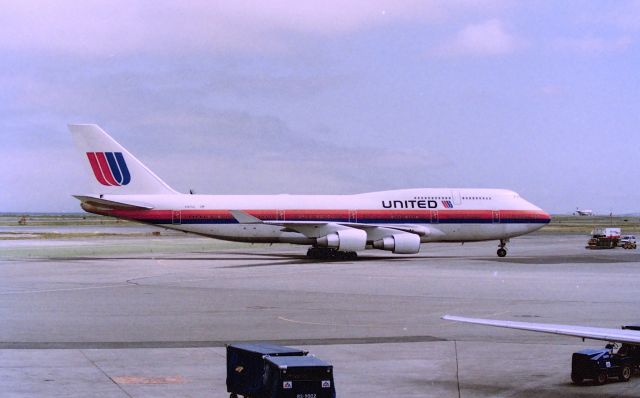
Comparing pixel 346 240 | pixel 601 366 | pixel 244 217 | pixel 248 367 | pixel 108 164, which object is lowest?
pixel 601 366

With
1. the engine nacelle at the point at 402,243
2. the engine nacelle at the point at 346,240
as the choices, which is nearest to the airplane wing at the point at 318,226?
the engine nacelle at the point at 346,240

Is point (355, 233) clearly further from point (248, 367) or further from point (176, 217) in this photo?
point (248, 367)

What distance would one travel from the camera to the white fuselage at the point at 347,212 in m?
52.3

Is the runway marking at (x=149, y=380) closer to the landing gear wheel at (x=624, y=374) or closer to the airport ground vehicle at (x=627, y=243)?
the landing gear wheel at (x=624, y=374)

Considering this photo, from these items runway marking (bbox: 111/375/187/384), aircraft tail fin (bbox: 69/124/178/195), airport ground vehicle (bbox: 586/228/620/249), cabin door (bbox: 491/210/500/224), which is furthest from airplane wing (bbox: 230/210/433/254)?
runway marking (bbox: 111/375/187/384)

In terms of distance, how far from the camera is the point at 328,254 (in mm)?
54094

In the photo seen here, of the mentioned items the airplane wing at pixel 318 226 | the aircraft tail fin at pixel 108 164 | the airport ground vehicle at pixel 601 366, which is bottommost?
the airport ground vehicle at pixel 601 366

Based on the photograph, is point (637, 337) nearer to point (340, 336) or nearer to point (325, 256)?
point (340, 336)

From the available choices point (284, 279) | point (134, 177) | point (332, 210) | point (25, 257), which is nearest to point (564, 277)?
point (284, 279)

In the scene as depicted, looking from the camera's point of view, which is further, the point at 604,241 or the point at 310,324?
the point at 604,241

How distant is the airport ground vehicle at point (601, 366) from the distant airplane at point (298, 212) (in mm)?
36146

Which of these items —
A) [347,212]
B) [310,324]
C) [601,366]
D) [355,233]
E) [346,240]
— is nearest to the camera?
[601,366]

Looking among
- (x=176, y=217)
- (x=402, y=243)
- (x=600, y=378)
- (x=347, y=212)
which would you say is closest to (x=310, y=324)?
(x=600, y=378)

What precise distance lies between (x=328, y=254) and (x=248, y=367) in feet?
138
